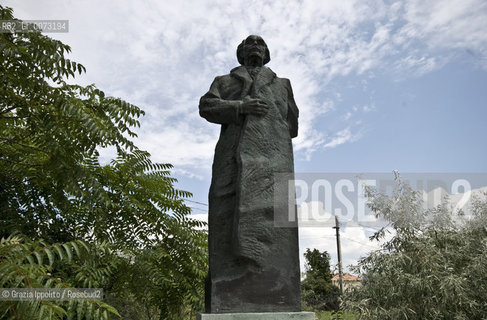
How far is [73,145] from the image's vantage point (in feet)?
17.8

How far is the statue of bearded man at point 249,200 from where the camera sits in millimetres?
3557

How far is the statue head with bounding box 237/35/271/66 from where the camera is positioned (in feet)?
14.4

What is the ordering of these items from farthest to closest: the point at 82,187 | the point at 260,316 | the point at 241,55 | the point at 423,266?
the point at 423,266, the point at 82,187, the point at 241,55, the point at 260,316

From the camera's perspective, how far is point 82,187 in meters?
5.84

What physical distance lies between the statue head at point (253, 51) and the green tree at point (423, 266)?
4.61m

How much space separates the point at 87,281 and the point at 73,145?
1719mm

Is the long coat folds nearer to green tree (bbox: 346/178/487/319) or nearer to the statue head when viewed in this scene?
the statue head

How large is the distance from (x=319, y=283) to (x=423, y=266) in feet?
42.0

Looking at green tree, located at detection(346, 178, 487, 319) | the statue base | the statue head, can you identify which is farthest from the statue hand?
green tree, located at detection(346, 178, 487, 319)

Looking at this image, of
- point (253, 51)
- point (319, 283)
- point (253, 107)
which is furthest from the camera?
point (319, 283)
